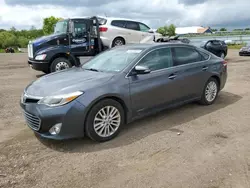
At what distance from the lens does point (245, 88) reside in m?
7.46

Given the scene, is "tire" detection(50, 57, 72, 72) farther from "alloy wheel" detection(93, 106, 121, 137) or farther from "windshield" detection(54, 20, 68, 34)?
"alloy wheel" detection(93, 106, 121, 137)

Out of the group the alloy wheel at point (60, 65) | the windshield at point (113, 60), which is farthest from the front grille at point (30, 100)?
the alloy wheel at point (60, 65)

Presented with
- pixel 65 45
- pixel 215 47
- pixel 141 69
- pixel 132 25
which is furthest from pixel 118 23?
pixel 141 69

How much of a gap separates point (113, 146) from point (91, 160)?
1.64 ft

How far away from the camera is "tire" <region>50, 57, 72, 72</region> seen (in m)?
8.97

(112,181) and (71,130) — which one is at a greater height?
(71,130)

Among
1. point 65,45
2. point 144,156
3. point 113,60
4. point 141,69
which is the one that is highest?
point 65,45

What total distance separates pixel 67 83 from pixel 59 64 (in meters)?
5.54

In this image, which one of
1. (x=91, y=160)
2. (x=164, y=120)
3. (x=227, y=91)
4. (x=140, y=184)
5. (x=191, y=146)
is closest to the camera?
(x=140, y=184)

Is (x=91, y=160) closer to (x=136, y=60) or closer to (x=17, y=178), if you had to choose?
(x=17, y=178)

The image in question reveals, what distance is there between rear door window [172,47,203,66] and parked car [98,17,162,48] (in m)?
5.24

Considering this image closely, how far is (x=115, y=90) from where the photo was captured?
3887 mm

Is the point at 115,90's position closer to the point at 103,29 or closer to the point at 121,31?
the point at 103,29

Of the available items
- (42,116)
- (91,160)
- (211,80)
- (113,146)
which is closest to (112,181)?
(91,160)
